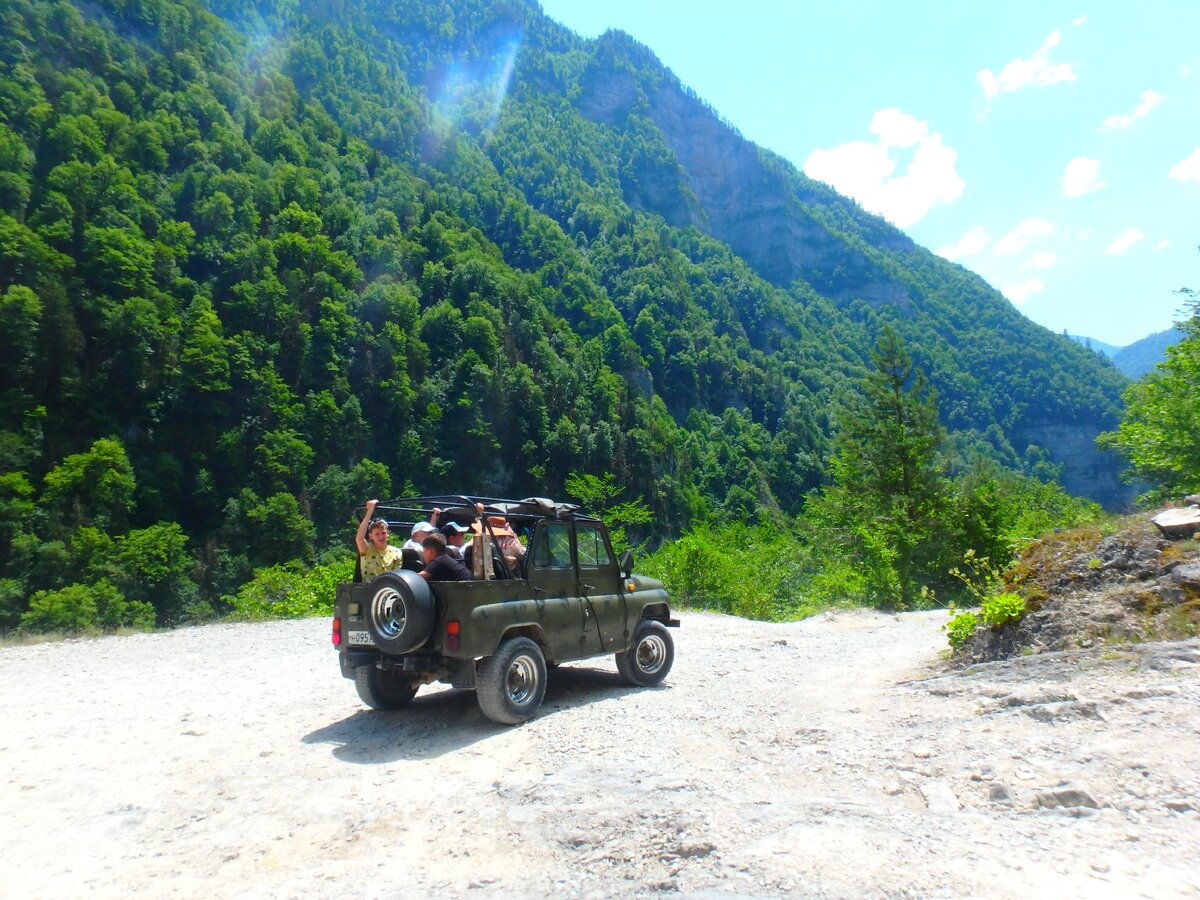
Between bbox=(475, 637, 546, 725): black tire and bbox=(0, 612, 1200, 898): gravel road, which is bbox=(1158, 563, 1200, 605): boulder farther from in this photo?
bbox=(475, 637, 546, 725): black tire

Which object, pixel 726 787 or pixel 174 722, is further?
Result: pixel 174 722

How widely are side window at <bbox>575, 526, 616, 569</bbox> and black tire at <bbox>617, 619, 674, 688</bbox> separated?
91cm

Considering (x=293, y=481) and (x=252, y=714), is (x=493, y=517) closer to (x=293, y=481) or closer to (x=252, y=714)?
(x=252, y=714)

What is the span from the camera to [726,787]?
439cm

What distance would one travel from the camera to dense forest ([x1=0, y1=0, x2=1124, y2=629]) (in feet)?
186

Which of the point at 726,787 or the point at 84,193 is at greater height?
the point at 84,193

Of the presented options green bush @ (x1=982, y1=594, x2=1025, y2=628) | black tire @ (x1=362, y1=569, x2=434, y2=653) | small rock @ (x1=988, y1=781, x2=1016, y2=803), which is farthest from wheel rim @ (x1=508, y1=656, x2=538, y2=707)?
green bush @ (x1=982, y1=594, x2=1025, y2=628)

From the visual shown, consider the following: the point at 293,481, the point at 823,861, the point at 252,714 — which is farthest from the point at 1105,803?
the point at 293,481

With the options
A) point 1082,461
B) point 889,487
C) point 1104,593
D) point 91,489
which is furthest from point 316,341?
point 1082,461

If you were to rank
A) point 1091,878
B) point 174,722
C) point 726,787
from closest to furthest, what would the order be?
point 1091,878 → point 726,787 → point 174,722

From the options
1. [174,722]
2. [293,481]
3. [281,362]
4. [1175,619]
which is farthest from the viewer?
[281,362]

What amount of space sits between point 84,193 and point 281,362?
23.6 meters

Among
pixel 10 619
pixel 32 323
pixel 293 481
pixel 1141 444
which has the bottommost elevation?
pixel 10 619

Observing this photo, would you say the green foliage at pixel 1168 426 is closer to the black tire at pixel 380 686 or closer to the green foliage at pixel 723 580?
the green foliage at pixel 723 580
